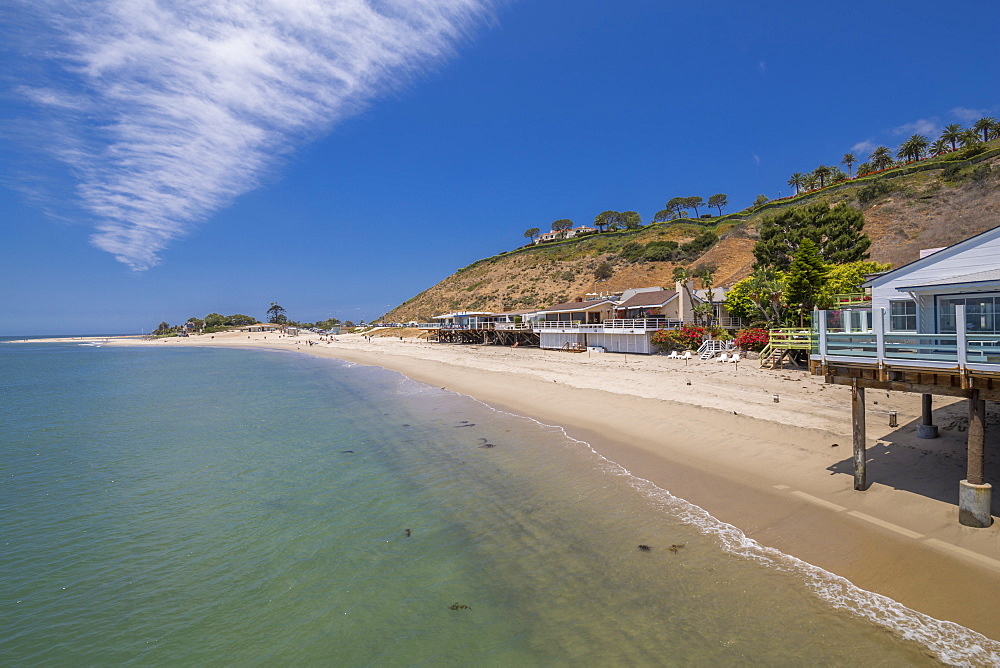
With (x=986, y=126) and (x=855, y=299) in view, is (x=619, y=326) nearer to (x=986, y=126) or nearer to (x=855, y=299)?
(x=855, y=299)

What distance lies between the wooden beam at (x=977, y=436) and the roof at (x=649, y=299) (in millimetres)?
36139

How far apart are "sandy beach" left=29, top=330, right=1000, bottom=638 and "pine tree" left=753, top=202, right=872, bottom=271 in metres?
26.0

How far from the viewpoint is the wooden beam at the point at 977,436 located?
880 cm

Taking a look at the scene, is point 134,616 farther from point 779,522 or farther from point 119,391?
point 119,391

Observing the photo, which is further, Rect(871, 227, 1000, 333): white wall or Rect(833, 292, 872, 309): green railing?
Rect(833, 292, 872, 309): green railing

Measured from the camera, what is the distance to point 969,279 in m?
12.3

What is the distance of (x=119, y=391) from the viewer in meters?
37.7

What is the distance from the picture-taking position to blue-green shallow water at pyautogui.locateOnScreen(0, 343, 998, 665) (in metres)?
7.14

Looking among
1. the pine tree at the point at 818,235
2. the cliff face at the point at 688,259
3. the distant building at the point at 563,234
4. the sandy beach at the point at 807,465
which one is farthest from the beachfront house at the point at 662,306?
the distant building at the point at 563,234

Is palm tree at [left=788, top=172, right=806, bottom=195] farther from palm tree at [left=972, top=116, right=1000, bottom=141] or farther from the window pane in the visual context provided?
the window pane

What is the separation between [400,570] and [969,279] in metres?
15.8

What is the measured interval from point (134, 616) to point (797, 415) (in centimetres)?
1938

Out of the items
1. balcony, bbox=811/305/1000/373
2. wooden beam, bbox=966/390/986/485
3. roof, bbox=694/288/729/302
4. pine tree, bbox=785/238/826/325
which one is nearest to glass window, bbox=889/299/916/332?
balcony, bbox=811/305/1000/373

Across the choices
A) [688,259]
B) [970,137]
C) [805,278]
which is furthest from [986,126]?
[805,278]
